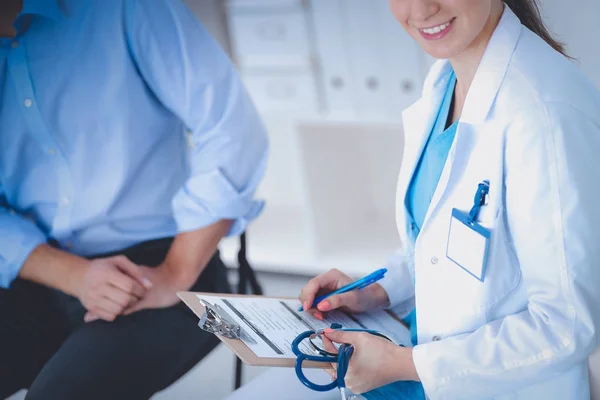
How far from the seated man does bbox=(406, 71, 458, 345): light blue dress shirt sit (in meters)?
0.41

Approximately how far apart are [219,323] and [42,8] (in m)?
0.70

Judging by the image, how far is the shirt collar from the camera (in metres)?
1.32

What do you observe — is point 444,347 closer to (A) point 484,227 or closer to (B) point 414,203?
(A) point 484,227

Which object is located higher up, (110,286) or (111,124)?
(111,124)

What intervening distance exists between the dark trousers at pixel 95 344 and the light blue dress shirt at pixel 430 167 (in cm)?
45

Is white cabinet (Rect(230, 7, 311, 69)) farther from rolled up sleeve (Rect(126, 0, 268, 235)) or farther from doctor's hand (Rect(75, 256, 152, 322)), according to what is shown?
doctor's hand (Rect(75, 256, 152, 322))

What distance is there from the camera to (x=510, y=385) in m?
0.93

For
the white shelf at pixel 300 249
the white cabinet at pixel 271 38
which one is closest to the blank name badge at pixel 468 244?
the white cabinet at pixel 271 38

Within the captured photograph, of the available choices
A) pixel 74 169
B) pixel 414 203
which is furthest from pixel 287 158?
pixel 414 203

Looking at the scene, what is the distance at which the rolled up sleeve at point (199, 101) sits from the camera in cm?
137

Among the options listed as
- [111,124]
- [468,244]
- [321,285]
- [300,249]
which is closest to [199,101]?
[111,124]

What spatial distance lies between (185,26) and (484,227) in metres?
0.74

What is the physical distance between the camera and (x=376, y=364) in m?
0.96

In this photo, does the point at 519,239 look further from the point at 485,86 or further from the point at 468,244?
the point at 485,86
